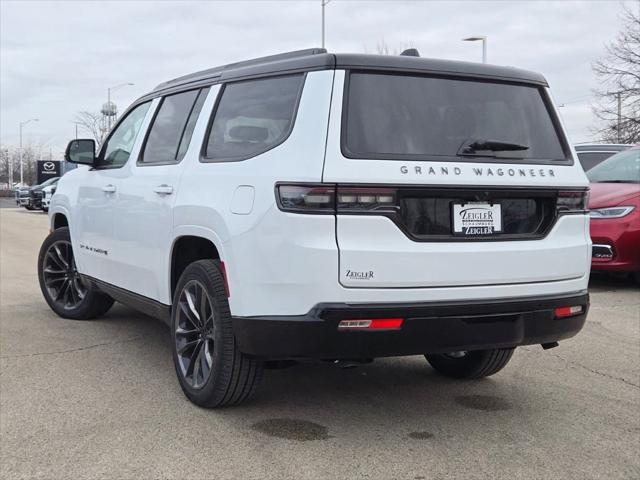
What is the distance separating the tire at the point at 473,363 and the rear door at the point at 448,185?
3.07 feet

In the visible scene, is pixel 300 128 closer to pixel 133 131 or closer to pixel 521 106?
pixel 521 106

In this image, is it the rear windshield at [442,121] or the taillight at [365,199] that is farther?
the rear windshield at [442,121]

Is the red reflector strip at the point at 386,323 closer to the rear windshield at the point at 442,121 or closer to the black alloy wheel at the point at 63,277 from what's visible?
the rear windshield at the point at 442,121

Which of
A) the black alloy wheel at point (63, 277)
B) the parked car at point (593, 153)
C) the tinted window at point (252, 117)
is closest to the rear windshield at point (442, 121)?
the tinted window at point (252, 117)

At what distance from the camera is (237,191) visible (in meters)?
3.51

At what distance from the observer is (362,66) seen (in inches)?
132

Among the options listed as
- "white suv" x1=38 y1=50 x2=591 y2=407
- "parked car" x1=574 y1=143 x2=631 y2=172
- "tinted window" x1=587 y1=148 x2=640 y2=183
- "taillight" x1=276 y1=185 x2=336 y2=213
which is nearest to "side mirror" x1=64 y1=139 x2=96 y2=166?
"white suv" x1=38 y1=50 x2=591 y2=407

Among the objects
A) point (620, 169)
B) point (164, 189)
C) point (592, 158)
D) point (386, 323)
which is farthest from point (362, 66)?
point (592, 158)

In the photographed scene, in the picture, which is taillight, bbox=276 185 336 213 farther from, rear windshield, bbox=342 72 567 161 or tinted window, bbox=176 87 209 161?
tinted window, bbox=176 87 209 161

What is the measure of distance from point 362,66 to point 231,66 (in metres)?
1.12

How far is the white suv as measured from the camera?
316 cm

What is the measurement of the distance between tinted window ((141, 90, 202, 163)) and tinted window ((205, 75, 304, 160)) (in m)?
0.34

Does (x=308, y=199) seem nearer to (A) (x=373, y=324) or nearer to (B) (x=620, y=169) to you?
(A) (x=373, y=324)

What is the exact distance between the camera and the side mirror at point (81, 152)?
5.56 m
